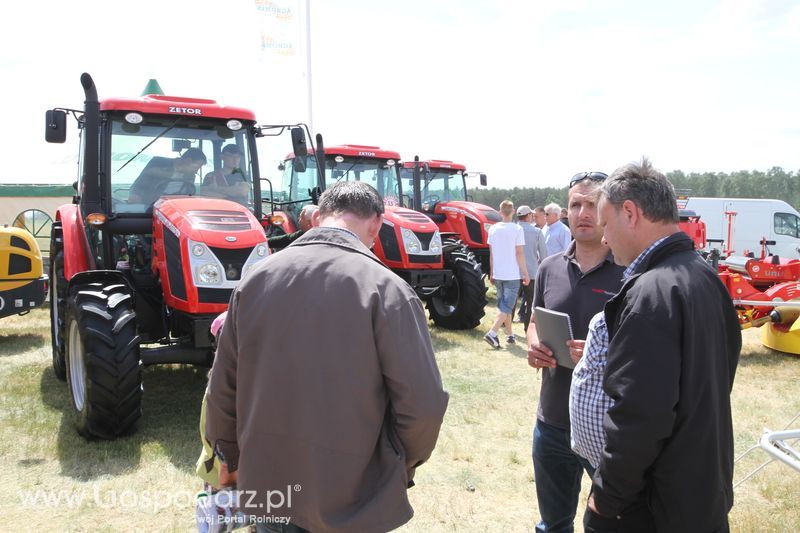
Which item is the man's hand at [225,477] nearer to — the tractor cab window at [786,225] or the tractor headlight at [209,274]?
the tractor headlight at [209,274]

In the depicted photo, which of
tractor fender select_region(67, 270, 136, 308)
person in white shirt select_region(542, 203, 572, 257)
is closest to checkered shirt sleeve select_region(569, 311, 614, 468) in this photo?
tractor fender select_region(67, 270, 136, 308)

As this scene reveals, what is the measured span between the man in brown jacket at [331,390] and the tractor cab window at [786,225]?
19942mm

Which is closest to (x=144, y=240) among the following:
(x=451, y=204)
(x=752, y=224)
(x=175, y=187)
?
(x=175, y=187)

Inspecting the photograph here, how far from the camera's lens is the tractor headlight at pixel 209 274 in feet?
14.1

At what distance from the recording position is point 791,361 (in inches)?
271

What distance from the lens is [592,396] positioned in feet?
6.02

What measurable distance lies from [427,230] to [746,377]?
161 inches

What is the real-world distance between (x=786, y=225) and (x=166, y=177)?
1895 cm

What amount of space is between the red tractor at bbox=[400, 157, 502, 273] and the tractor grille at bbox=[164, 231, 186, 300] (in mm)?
6423

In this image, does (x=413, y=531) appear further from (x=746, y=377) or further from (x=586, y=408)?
(x=746, y=377)

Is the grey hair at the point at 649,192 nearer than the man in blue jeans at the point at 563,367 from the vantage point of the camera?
Yes

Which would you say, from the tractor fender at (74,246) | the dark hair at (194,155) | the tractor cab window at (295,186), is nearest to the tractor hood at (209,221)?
the dark hair at (194,155)

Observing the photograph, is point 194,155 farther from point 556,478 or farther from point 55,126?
point 556,478

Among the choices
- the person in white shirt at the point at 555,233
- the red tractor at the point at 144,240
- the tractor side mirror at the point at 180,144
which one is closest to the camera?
the red tractor at the point at 144,240
